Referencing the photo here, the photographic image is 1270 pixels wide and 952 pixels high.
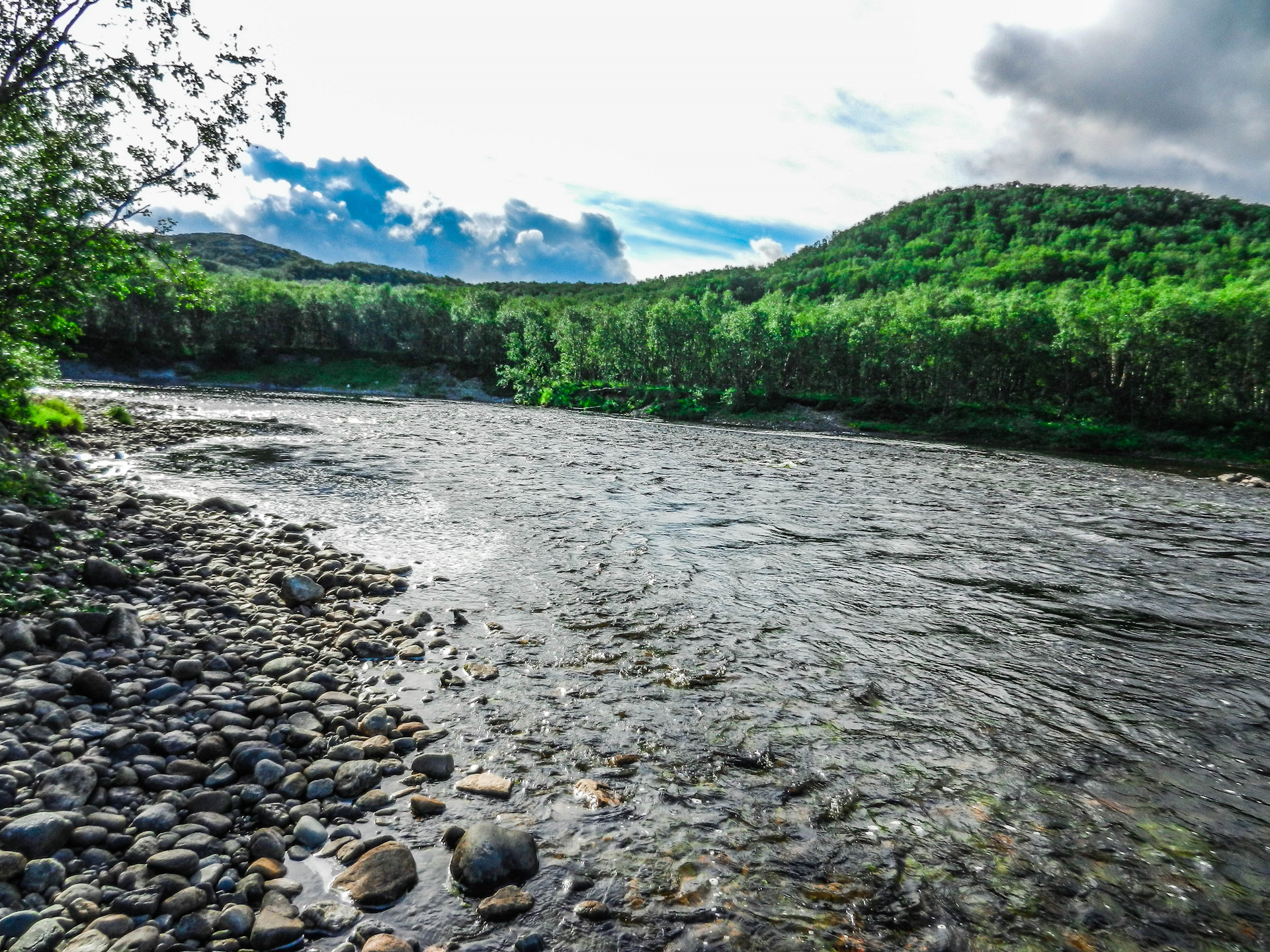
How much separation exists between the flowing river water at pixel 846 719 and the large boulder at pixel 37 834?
2.51 meters

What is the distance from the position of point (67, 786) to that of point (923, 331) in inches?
3596

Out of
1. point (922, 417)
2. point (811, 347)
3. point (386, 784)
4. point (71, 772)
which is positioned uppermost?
point (811, 347)

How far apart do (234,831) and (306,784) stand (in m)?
0.71

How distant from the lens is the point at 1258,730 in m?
7.81

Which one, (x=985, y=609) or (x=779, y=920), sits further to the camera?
(x=985, y=609)

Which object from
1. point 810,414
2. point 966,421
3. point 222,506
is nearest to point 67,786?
point 222,506

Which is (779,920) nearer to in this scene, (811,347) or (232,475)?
(232,475)

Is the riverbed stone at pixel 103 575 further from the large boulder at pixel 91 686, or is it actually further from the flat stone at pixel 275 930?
the flat stone at pixel 275 930

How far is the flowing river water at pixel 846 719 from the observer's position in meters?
4.86

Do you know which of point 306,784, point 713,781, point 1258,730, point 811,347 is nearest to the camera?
point 306,784

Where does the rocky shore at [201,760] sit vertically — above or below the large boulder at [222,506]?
below

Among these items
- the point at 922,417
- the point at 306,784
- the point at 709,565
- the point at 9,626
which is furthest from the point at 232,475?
the point at 922,417

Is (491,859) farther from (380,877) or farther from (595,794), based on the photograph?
(595,794)

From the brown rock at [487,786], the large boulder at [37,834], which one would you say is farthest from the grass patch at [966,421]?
the large boulder at [37,834]
